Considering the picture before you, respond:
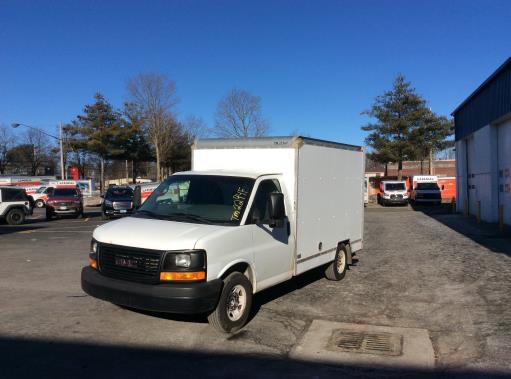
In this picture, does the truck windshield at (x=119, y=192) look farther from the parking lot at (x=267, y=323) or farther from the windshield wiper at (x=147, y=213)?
the windshield wiper at (x=147, y=213)

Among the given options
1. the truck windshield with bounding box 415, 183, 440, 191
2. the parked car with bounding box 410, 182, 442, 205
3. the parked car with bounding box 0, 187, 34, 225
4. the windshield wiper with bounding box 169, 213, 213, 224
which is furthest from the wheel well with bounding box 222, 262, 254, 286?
the truck windshield with bounding box 415, 183, 440, 191

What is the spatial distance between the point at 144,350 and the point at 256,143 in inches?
139

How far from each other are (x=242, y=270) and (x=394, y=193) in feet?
108

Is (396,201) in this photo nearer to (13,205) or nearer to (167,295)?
(13,205)

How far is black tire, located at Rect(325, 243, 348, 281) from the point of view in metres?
9.05

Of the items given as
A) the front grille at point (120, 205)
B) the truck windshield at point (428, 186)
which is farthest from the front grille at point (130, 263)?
the truck windshield at point (428, 186)

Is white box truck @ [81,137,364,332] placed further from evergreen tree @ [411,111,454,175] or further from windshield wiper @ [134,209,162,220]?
evergreen tree @ [411,111,454,175]

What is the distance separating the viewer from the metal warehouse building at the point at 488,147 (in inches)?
747

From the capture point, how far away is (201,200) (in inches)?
255

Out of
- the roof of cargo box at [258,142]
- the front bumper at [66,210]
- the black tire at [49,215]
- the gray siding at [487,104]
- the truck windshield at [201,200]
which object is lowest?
the black tire at [49,215]

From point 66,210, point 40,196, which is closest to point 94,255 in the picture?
point 66,210

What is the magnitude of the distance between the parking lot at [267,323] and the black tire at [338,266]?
6.8 inches

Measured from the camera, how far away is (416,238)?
15742 millimetres

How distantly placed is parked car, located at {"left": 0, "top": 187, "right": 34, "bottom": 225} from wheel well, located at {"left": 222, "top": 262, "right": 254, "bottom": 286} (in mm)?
20364
